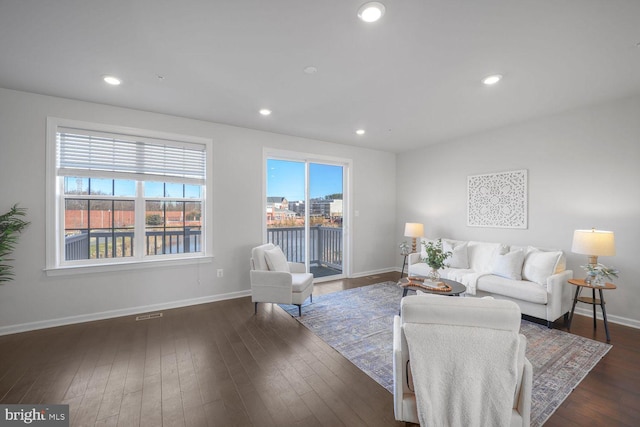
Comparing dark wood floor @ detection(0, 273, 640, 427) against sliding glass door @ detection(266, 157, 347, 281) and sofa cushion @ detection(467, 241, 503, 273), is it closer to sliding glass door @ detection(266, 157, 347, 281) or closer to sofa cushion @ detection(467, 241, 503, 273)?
sofa cushion @ detection(467, 241, 503, 273)

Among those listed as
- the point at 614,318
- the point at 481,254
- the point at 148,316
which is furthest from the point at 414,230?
the point at 148,316

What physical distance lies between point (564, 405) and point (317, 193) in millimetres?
4184

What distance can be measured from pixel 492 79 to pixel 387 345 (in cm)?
292

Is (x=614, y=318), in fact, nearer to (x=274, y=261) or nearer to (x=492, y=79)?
(x=492, y=79)

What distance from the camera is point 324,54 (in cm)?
232

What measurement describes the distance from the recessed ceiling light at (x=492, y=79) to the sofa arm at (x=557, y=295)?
2.31 m

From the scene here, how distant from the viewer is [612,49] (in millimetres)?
2230

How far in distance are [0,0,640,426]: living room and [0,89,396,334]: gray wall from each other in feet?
0.04

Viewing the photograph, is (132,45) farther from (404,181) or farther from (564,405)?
(404,181)

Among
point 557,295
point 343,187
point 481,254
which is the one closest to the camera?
point 557,295

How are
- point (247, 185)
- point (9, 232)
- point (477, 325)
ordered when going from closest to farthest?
point (477, 325), point (9, 232), point (247, 185)

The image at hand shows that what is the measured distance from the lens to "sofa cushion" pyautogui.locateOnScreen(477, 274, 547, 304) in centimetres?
313

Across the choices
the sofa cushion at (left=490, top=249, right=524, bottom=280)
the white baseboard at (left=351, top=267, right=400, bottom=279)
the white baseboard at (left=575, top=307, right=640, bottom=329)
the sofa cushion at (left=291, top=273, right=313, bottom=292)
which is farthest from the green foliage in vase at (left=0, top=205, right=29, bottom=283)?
the white baseboard at (left=575, top=307, right=640, bottom=329)

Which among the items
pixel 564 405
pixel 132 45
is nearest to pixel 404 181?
pixel 564 405
